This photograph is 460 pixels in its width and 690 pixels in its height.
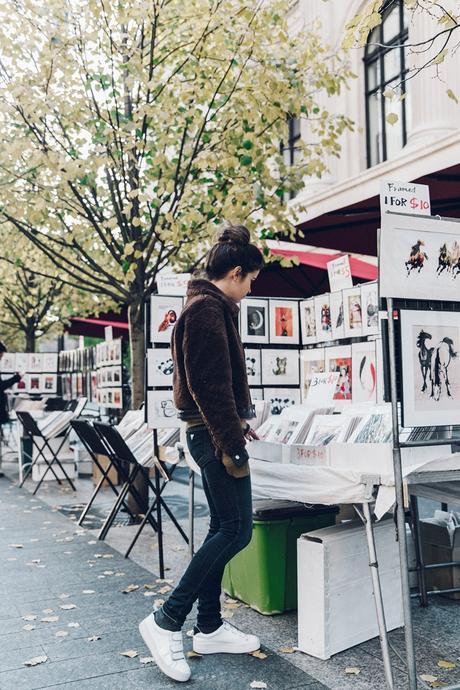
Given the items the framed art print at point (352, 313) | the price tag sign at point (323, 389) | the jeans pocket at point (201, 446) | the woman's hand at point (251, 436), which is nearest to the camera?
the jeans pocket at point (201, 446)

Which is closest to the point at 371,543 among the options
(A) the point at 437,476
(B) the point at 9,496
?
(A) the point at 437,476

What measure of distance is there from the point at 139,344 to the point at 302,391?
87.9 inches

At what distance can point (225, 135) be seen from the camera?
771 cm

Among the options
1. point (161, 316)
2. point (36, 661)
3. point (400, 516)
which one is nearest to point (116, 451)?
point (161, 316)

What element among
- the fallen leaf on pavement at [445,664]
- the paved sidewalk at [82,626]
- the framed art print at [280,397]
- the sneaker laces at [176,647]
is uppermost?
the framed art print at [280,397]

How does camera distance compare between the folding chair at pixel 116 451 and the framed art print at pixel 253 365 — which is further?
the framed art print at pixel 253 365

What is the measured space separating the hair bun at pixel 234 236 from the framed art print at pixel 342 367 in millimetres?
2363

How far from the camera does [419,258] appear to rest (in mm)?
3328

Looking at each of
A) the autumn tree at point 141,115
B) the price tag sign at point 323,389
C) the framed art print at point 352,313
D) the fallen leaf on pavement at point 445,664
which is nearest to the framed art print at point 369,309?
the framed art print at point 352,313

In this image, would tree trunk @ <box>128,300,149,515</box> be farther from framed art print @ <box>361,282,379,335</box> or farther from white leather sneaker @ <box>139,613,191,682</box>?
white leather sneaker @ <box>139,613,191,682</box>

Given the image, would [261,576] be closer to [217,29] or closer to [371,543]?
[371,543]

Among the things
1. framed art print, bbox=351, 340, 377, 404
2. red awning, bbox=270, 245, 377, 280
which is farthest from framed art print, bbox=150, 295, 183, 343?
red awning, bbox=270, 245, 377, 280

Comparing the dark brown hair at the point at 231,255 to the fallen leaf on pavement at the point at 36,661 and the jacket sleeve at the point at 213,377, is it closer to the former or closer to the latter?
the jacket sleeve at the point at 213,377

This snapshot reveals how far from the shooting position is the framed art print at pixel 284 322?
650 cm
